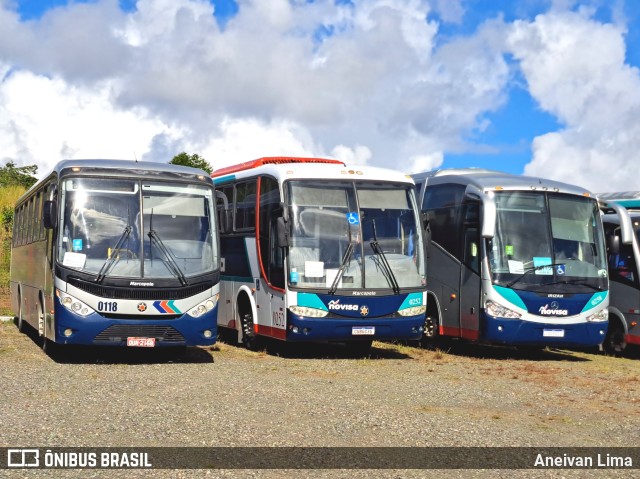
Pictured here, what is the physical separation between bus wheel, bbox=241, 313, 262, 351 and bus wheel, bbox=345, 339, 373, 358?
70.9 inches

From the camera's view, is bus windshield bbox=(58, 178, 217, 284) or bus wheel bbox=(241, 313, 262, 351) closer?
bus windshield bbox=(58, 178, 217, 284)

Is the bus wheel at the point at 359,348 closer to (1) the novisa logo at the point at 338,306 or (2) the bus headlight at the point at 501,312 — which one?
(1) the novisa logo at the point at 338,306

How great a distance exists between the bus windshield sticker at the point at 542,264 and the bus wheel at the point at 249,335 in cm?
534

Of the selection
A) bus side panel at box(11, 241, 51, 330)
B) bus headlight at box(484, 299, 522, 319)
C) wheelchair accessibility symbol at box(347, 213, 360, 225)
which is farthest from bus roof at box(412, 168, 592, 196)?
bus side panel at box(11, 241, 51, 330)

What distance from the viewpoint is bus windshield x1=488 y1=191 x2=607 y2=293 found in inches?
746

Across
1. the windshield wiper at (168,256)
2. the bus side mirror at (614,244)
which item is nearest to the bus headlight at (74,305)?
the windshield wiper at (168,256)

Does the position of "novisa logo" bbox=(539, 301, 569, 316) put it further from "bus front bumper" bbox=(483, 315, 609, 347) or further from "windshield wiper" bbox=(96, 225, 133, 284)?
"windshield wiper" bbox=(96, 225, 133, 284)

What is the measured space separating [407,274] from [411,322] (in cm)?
84

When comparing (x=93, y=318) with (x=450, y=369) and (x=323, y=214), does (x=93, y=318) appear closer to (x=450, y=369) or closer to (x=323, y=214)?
(x=323, y=214)

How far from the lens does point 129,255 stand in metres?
16.2

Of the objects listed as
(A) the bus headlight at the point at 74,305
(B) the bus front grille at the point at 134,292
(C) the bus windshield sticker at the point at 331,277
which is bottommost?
(A) the bus headlight at the point at 74,305

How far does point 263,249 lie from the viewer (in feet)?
61.8

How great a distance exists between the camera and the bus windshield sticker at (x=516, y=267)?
18.9 m

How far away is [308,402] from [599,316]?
28.4ft
